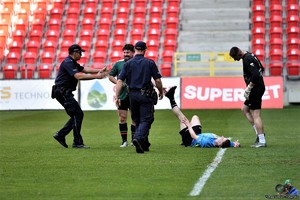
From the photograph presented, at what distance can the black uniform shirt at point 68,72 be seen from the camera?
56.8ft

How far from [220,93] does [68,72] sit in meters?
14.6

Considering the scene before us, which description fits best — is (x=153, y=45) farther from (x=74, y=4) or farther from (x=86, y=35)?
(x=74, y=4)

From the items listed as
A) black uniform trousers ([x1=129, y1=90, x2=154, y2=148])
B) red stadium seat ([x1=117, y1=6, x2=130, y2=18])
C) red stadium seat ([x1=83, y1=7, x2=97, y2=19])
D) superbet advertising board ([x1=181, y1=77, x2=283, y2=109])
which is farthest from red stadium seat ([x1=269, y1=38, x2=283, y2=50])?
black uniform trousers ([x1=129, y1=90, x2=154, y2=148])

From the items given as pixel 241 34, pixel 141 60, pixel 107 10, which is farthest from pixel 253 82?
pixel 107 10

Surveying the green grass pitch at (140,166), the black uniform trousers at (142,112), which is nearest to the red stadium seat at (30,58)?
the green grass pitch at (140,166)

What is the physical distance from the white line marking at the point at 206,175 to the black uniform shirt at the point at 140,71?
1791 millimetres

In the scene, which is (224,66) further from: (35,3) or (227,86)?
(35,3)

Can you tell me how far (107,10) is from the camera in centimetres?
3828

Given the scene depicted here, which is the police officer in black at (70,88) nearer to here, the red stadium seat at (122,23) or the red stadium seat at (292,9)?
the red stadium seat at (122,23)

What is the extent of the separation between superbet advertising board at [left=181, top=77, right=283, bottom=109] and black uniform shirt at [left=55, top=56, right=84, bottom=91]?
13930mm

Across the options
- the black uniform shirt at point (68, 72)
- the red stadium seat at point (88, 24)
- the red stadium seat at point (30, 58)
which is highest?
the red stadium seat at point (88, 24)

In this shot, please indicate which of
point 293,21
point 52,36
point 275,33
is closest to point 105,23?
point 52,36

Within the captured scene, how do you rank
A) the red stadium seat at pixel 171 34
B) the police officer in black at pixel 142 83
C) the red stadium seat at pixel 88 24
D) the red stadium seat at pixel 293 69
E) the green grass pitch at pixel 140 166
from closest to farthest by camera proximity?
1. the green grass pitch at pixel 140 166
2. the police officer in black at pixel 142 83
3. the red stadium seat at pixel 293 69
4. the red stadium seat at pixel 171 34
5. the red stadium seat at pixel 88 24

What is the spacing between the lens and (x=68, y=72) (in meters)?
17.3
